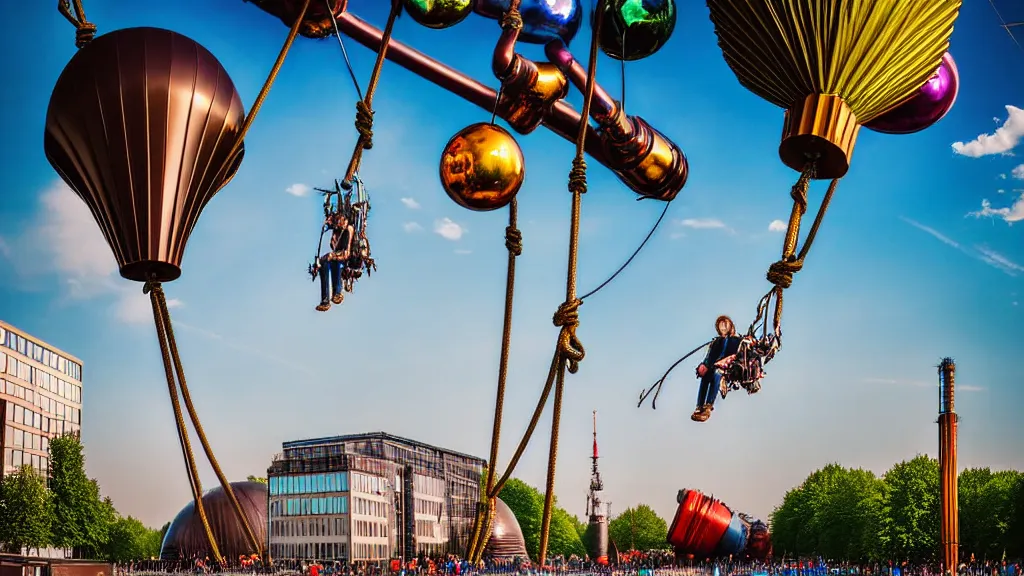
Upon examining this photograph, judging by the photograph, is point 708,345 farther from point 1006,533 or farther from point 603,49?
point 1006,533

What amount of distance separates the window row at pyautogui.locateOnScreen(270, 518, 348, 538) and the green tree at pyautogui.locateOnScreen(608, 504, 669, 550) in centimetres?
1751

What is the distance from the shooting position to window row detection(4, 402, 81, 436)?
3328cm

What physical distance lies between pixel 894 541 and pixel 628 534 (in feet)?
78.9

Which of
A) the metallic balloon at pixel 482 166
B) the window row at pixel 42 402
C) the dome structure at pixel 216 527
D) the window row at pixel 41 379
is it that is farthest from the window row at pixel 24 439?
the metallic balloon at pixel 482 166

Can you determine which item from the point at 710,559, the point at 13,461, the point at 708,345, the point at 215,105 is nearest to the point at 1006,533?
the point at 710,559

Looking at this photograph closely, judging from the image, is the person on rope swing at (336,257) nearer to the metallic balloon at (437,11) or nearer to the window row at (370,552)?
the metallic balloon at (437,11)

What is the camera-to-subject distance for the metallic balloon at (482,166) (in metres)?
4.71

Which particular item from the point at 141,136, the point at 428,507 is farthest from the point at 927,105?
the point at 428,507

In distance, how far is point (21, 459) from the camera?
3353cm

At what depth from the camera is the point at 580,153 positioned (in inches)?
189

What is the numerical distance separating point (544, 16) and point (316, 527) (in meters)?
26.8

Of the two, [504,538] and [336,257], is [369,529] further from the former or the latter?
[336,257]

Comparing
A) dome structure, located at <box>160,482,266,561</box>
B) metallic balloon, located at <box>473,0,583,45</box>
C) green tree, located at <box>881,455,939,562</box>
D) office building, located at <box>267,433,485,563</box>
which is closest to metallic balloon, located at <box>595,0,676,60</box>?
metallic balloon, located at <box>473,0,583,45</box>

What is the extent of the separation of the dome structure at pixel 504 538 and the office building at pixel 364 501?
1.16 m
